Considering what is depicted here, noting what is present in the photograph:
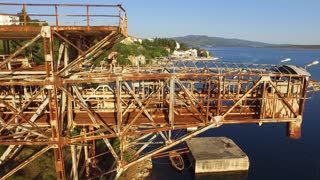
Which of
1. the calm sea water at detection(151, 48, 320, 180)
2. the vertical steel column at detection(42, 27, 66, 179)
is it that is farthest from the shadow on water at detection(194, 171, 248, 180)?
the vertical steel column at detection(42, 27, 66, 179)

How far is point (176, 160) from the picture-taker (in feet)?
137

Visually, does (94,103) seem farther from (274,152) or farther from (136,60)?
(136,60)

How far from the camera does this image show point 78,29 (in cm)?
1399

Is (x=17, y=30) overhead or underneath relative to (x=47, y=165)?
overhead

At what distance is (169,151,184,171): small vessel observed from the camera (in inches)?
1570

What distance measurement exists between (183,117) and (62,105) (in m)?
7.64

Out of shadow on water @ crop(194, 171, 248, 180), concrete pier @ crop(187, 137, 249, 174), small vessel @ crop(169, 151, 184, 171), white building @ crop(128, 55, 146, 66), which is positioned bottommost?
shadow on water @ crop(194, 171, 248, 180)

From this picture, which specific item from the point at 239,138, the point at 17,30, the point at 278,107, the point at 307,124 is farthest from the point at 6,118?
the point at 307,124

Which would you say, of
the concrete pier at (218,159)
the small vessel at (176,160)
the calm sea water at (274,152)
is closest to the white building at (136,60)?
the small vessel at (176,160)

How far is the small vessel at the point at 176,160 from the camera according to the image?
1570 inches

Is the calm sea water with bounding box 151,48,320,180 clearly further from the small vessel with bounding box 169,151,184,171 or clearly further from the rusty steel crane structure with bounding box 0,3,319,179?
the rusty steel crane structure with bounding box 0,3,319,179

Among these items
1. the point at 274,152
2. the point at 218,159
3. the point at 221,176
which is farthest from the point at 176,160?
the point at 274,152

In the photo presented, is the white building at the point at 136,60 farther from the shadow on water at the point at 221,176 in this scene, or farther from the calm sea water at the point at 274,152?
the shadow on water at the point at 221,176

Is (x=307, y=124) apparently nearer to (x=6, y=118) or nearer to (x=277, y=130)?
(x=277, y=130)
